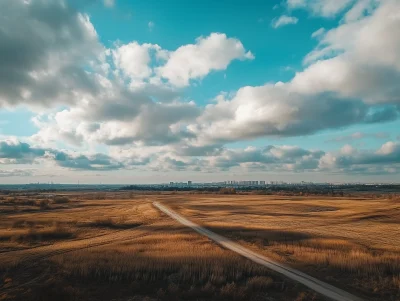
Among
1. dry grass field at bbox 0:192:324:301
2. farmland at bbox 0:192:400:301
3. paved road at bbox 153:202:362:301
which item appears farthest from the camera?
farmland at bbox 0:192:400:301

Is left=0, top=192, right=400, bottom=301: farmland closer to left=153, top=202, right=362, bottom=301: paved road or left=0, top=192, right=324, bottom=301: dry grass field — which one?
left=0, top=192, right=324, bottom=301: dry grass field

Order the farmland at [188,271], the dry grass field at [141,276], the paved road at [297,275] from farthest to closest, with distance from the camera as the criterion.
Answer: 1. the farmland at [188,271]
2. the dry grass field at [141,276]
3. the paved road at [297,275]

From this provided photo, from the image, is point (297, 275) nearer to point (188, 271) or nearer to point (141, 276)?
point (188, 271)

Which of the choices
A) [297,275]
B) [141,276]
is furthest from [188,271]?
[297,275]

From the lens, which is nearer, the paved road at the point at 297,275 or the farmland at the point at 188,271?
the paved road at the point at 297,275

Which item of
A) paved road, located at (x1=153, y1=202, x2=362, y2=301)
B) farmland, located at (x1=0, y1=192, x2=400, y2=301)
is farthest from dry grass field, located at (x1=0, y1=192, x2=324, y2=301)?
paved road, located at (x1=153, y1=202, x2=362, y2=301)

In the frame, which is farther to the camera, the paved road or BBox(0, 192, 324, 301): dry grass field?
BBox(0, 192, 324, 301): dry grass field

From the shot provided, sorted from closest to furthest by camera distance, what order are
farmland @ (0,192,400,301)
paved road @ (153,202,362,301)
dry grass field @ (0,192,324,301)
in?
Result: paved road @ (153,202,362,301) < dry grass field @ (0,192,324,301) < farmland @ (0,192,400,301)

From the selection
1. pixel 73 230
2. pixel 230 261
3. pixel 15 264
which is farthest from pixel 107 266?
pixel 73 230

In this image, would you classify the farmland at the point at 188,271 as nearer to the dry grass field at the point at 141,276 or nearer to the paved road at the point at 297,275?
the dry grass field at the point at 141,276

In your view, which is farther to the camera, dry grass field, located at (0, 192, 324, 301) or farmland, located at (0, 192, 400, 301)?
farmland, located at (0, 192, 400, 301)

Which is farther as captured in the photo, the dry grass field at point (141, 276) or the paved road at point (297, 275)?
the dry grass field at point (141, 276)

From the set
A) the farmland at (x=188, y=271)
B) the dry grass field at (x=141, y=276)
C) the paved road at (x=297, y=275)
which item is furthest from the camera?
the farmland at (x=188, y=271)

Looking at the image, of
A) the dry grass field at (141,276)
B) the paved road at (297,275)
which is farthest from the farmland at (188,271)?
the paved road at (297,275)
